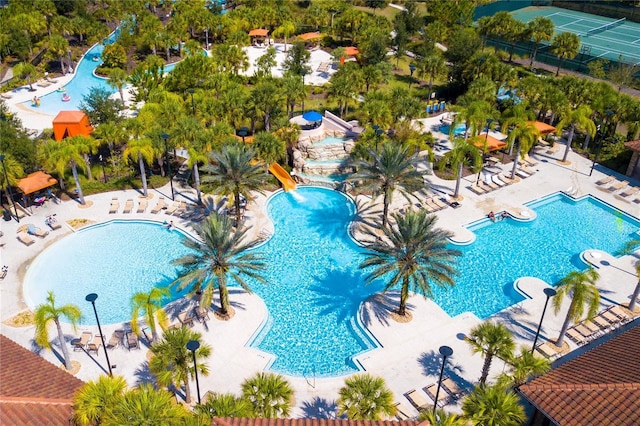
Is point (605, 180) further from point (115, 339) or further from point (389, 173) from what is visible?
point (115, 339)

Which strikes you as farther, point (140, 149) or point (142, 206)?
point (142, 206)

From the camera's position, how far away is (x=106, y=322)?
28.0 meters

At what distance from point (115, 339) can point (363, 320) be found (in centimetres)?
1292

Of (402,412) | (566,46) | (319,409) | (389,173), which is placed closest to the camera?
(402,412)

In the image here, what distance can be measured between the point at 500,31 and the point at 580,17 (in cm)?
4228

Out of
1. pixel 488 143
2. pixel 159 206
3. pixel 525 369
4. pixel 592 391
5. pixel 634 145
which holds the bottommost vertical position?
pixel 159 206

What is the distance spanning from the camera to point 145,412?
16531 mm

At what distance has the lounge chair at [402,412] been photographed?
74.6 ft

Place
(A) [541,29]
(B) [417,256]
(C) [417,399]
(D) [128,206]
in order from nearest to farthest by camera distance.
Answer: (C) [417,399] → (B) [417,256] → (D) [128,206] → (A) [541,29]

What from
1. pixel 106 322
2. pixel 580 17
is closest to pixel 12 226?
pixel 106 322

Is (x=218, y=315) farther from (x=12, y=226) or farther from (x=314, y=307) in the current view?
(x=12, y=226)

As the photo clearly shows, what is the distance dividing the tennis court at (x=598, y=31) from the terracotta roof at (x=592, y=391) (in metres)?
62.6

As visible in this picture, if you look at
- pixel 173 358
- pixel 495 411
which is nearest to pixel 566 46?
pixel 495 411

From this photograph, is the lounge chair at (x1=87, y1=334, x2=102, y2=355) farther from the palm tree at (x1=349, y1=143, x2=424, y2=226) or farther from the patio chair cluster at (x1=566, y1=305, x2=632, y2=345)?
the patio chair cluster at (x1=566, y1=305, x2=632, y2=345)
